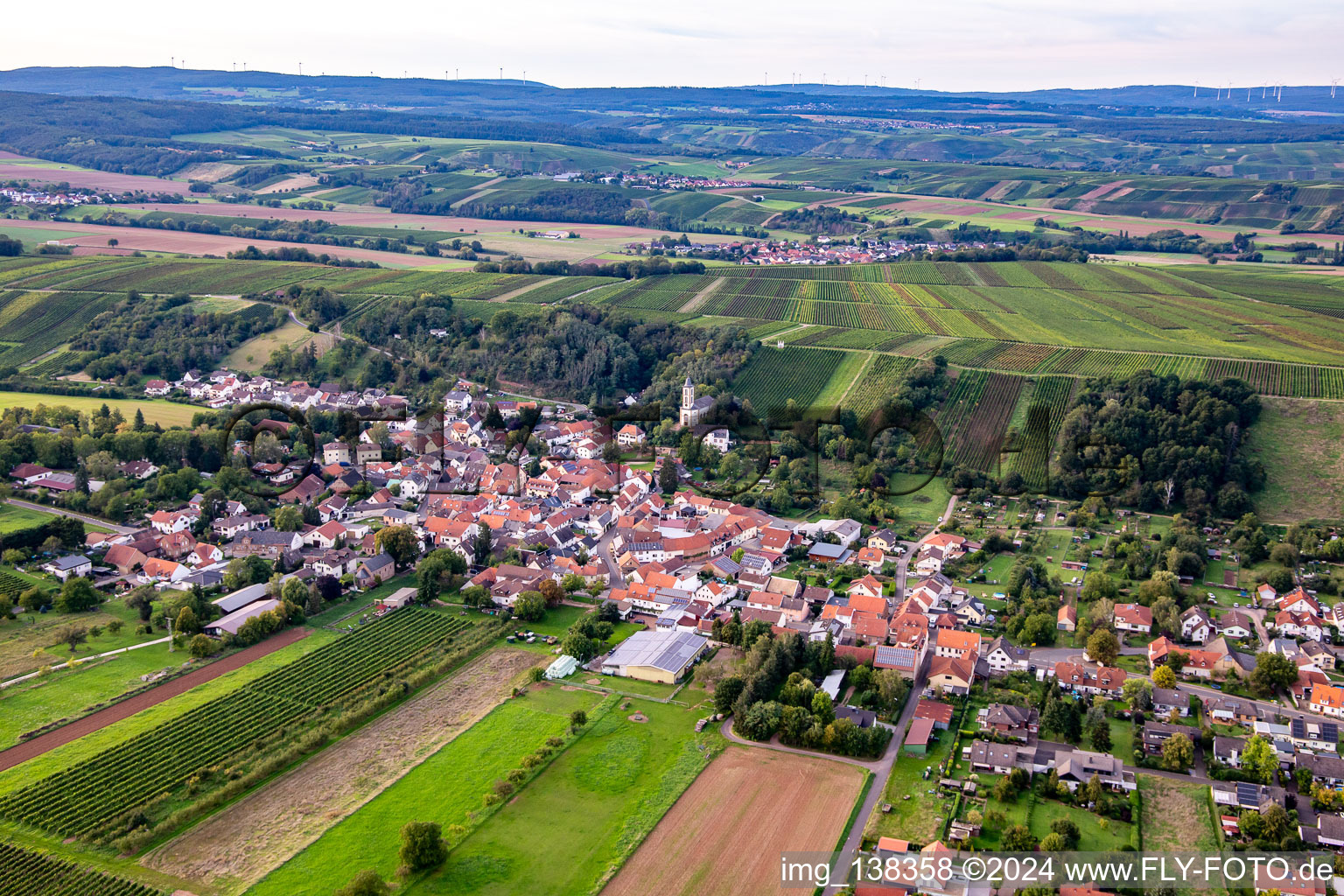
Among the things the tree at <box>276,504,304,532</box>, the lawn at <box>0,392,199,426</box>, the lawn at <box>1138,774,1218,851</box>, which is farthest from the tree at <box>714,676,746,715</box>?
the lawn at <box>0,392,199,426</box>

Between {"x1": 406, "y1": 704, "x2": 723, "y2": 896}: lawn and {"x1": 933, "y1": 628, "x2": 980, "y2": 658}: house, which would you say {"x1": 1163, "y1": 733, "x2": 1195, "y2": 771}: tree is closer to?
{"x1": 933, "y1": 628, "x2": 980, "y2": 658}: house


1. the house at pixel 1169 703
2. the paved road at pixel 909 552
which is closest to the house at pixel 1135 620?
the house at pixel 1169 703

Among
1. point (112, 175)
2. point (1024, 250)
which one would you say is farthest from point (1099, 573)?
point (112, 175)

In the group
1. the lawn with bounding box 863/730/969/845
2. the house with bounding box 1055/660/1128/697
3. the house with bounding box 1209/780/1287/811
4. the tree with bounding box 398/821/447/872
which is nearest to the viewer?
the tree with bounding box 398/821/447/872

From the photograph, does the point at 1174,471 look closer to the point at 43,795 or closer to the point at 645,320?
the point at 645,320

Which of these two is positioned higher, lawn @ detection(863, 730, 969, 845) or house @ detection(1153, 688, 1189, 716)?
house @ detection(1153, 688, 1189, 716)

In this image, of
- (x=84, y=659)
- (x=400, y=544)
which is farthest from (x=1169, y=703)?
(x=84, y=659)

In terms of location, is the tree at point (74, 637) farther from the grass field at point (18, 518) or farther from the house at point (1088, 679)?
the house at point (1088, 679)
